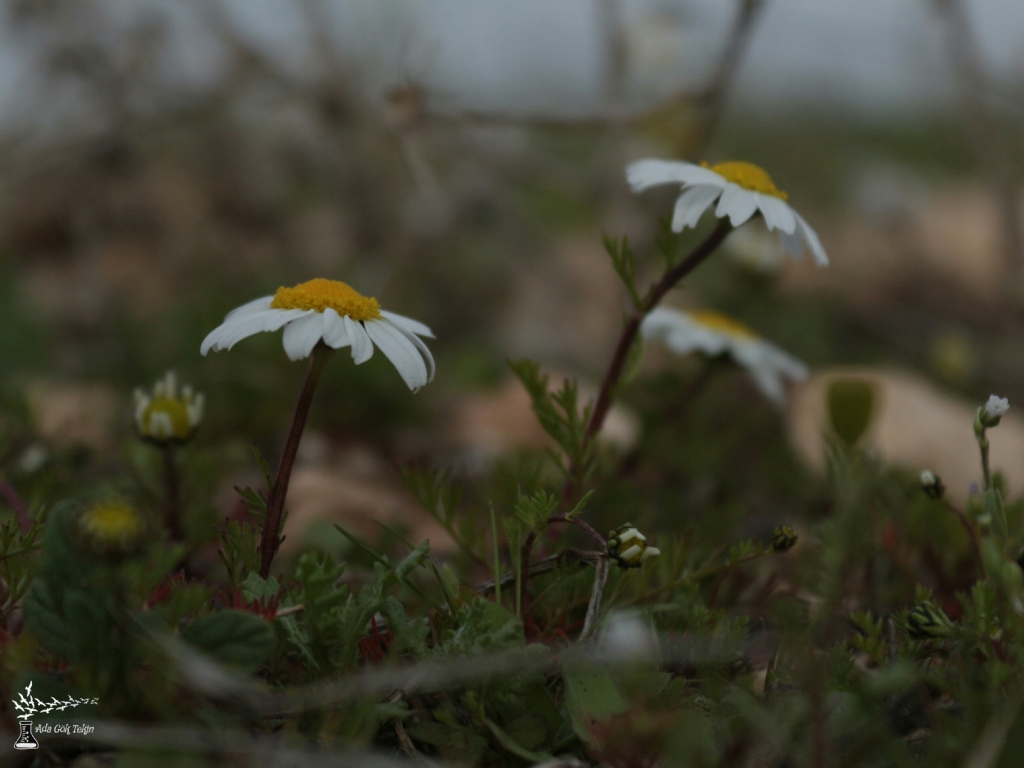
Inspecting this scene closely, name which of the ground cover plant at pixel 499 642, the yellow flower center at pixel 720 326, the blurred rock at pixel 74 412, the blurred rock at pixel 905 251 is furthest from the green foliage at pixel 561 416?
the blurred rock at pixel 905 251

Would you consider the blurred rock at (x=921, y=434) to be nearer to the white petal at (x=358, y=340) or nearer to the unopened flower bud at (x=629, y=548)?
the unopened flower bud at (x=629, y=548)

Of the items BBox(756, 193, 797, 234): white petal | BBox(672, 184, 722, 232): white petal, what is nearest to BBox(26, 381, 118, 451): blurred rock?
BBox(672, 184, 722, 232): white petal

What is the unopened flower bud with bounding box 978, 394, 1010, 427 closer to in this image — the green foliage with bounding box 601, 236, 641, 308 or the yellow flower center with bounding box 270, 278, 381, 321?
the green foliage with bounding box 601, 236, 641, 308

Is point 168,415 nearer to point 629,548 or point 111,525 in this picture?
point 111,525

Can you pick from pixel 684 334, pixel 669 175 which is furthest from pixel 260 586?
pixel 684 334

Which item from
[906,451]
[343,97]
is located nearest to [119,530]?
[906,451]

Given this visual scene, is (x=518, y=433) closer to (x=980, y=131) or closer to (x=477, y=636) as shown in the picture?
(x=477, y=636)
